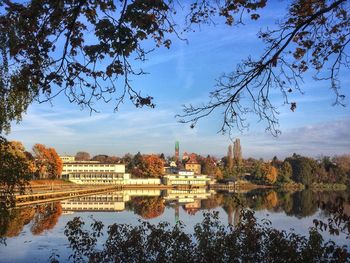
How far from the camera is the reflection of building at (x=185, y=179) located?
92438mm

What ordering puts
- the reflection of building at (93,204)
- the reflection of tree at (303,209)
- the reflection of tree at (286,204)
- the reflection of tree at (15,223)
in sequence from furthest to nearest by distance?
1. the reflection of building at (93,204)
2. the reflection of tree at (286,204)
3. the reflection of tree at (303,209)
4. the reflection of tree at (15,223)

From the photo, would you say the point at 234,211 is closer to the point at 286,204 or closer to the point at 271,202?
the point at 286,204

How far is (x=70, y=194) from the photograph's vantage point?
183 feet

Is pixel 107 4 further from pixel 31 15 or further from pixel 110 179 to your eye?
pixel 110 179

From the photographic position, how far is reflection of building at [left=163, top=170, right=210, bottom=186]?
303ft

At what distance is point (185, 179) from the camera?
94562mm

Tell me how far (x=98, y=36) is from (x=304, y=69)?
363 centimetres

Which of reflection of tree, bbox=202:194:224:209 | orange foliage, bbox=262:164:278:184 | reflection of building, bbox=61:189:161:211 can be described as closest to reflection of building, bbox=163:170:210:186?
orange foliage, bbox=262:164:278:184

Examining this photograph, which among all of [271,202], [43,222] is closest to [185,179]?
[271,202]

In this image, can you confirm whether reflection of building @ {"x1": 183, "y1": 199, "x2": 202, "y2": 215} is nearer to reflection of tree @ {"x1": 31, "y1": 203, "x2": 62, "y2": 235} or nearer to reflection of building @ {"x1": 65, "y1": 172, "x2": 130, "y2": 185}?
reflection of tree @ {"x1": 31, "y1": 203, "x2": 62, "y2": 235}

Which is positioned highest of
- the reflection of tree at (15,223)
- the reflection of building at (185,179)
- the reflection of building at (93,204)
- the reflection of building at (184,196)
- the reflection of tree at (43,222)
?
the reflection of building at (185,179)

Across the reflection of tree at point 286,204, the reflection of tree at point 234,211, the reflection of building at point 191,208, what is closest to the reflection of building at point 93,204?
the reflection of building at point 191,208

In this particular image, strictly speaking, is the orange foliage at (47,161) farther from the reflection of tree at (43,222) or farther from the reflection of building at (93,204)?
the reflection of tree at (43,222)

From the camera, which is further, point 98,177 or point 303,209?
point 98,177
